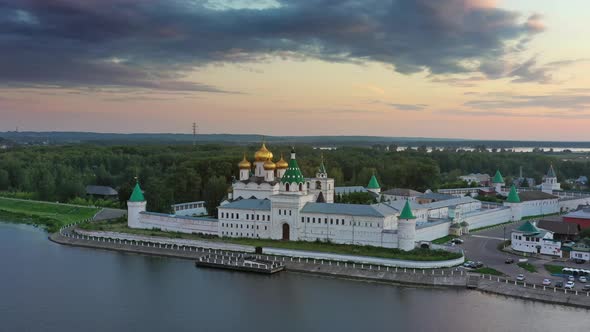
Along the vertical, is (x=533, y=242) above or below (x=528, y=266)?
above

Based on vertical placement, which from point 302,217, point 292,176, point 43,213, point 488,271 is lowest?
point 43,213

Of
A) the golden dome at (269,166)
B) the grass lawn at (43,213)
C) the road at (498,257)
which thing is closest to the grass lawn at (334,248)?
the road at (498,257)

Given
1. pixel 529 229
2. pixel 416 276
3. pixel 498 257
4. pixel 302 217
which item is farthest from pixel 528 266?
pixel 302 217

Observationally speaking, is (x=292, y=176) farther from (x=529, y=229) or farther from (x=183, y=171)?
(x=183, y=171)

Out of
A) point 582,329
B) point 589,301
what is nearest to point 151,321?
point 582,329

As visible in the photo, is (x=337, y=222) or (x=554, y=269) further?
(x=337, y=222)

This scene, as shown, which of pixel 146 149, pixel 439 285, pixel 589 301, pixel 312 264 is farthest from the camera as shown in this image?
pixel 146 149

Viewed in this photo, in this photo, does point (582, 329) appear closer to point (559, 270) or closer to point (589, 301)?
point (589, 301)
